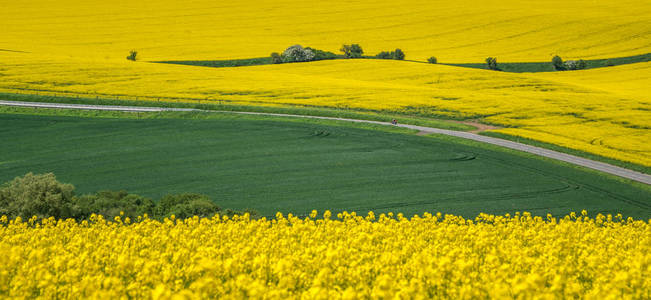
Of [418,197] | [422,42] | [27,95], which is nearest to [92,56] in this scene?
[27,95]

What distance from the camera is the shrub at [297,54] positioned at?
9300cm

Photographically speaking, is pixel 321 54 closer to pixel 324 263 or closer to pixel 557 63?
pixel 557 63

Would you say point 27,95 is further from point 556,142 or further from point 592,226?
point 592,226

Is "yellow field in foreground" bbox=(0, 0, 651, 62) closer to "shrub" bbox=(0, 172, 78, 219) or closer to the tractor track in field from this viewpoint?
the tractor track in field

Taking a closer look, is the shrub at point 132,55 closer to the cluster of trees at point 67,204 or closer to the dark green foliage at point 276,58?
the dark green foliage at point 276,58

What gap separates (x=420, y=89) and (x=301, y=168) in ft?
124

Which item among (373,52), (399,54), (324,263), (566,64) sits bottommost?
(324,263)

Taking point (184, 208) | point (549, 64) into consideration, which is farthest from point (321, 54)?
point (184, 208)

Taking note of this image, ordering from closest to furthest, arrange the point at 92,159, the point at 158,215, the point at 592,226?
the point at 592,226 < the point at 158,215 < the point at 92,159

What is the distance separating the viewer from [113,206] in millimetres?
26438

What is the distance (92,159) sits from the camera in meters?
39.2

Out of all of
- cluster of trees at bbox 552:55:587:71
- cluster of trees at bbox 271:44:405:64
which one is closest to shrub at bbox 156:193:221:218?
cluster of trees at bbox 271:44:405:64

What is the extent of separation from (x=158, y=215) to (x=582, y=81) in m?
77.2

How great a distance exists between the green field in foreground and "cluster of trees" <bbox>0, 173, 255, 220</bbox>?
4824 millimetres
